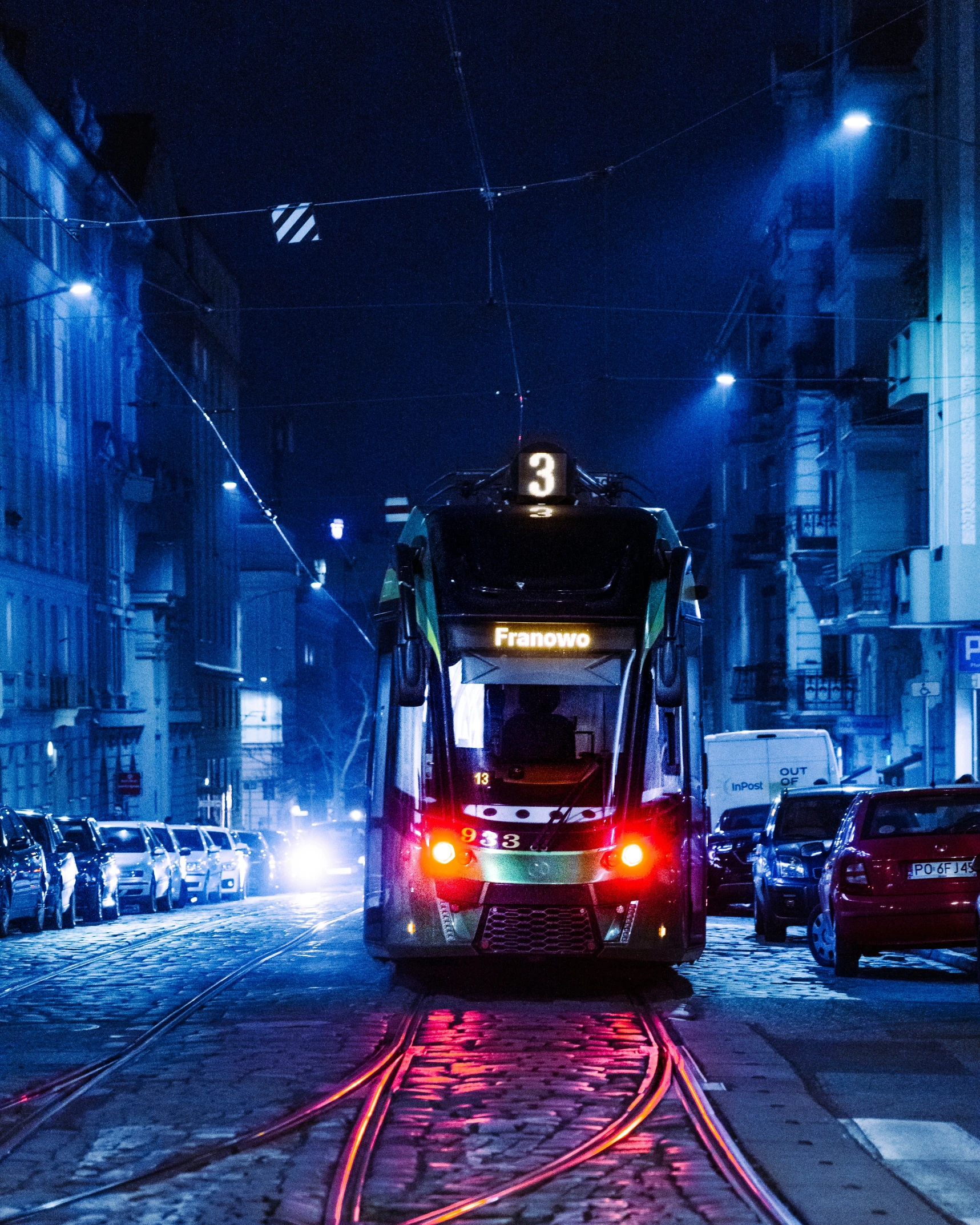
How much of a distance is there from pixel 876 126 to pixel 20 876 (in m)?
23.1

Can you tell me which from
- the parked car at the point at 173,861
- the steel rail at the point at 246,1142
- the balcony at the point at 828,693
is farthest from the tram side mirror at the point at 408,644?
the balcony at the point at 828,693

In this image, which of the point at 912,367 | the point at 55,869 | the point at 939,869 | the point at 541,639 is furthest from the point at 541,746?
the point at 912,367

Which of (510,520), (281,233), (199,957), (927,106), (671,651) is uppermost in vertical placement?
(927,106)

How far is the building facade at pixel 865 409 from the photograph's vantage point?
1467 inches

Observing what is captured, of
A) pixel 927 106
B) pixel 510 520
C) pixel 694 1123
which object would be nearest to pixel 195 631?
pixel 927 106

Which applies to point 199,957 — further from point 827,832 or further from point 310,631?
point 310,631

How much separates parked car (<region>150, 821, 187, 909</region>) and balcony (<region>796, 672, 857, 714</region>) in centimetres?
1712

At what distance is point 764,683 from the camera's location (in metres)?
59.5

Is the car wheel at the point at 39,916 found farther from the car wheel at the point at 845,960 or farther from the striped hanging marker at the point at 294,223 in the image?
the car wheel at the point at 845,960

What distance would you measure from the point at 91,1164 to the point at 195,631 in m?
73.7

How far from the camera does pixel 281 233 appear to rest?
30.7 metres

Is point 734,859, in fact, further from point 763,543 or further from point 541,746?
point 763,543

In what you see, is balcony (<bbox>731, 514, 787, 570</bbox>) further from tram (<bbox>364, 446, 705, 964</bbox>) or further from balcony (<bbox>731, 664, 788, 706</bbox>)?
→ tram (<bbox>364, 446, 705, 964</bbox>)

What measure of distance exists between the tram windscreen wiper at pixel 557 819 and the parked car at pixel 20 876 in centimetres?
1317
